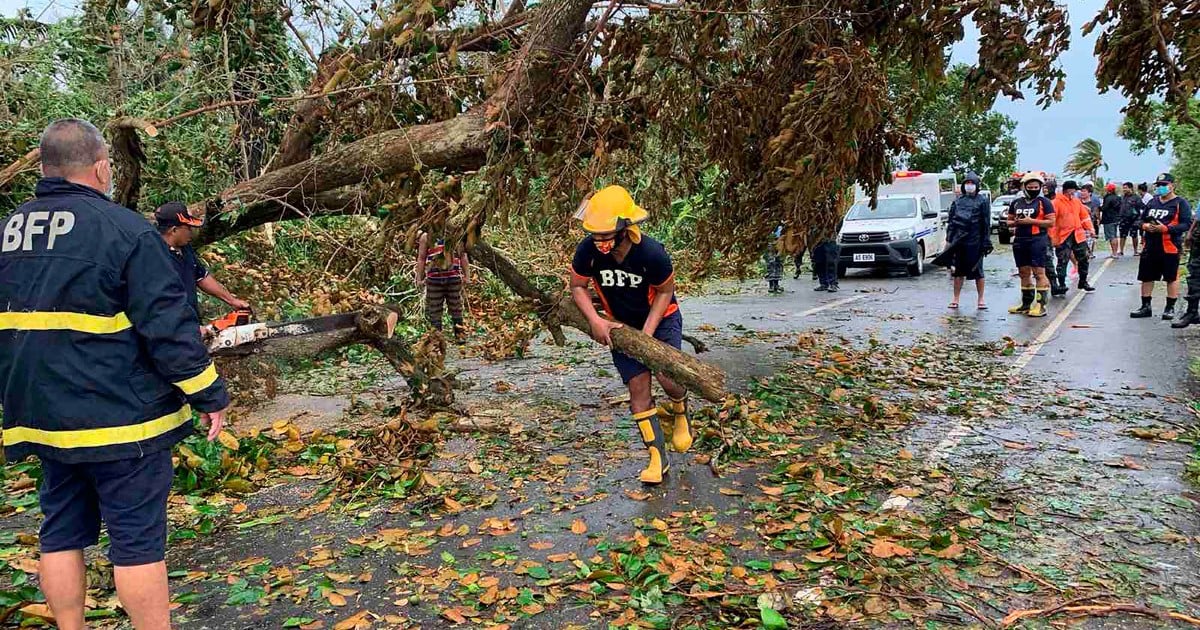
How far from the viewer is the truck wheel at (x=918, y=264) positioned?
1758cm

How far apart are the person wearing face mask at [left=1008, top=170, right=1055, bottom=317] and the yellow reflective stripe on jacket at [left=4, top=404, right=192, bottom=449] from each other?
35.9ft

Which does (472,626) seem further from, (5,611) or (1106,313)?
(1106,313)

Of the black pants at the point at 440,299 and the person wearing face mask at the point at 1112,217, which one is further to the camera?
the person wearing face mask at the point at 1112,217

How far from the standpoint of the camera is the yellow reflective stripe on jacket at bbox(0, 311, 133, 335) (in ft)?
8.61

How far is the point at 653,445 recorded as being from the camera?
4707 mm

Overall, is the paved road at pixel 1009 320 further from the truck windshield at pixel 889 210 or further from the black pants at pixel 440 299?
the black pants at pixel 440 299

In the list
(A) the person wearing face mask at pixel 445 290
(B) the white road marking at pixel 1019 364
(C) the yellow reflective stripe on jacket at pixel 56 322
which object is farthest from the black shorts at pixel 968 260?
(C) the yellow reflective stripe on jacket at pixel 56 322

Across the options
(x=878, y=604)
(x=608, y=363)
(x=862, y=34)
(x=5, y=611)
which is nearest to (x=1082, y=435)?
(x=878, y=604)

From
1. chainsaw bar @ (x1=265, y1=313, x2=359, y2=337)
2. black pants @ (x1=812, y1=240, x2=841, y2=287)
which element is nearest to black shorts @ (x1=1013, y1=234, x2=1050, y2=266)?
black pants @ (x1=812, y1=240, x2=841, y2=287)

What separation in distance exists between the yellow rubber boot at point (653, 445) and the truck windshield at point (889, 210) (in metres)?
14.9

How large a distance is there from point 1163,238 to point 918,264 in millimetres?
7752

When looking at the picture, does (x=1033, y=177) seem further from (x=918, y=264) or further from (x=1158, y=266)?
(x=918, y=264)

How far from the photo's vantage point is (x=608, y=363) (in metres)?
8.40

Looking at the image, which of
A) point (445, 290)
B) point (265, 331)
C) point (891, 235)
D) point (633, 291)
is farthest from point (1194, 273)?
point (265, 331)
